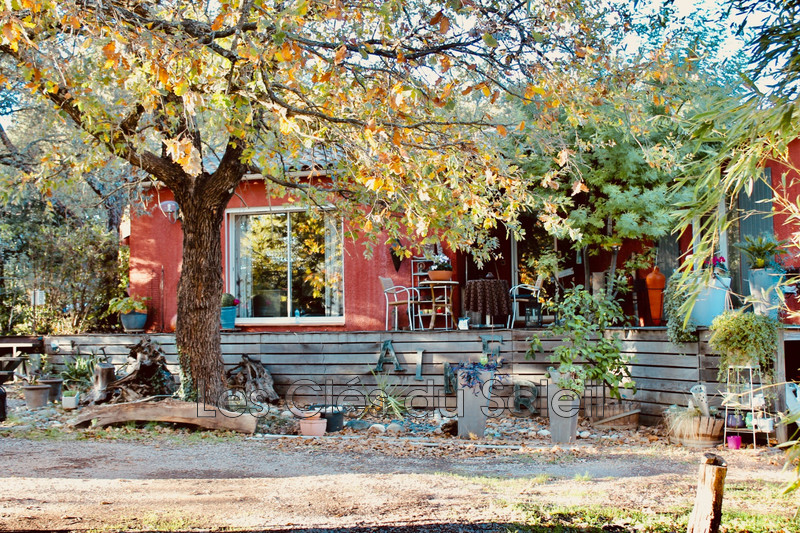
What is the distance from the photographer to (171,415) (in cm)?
741

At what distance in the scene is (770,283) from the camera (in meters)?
7.73

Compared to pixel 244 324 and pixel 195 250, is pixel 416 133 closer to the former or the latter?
pixel 195 250

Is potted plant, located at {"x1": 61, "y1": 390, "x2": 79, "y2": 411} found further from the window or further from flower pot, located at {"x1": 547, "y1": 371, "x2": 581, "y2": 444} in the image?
flower pot, located at {"x1": 547, "y1": 371, "x2": 581, "y2": 444}

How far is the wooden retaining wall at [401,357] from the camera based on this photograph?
7.89m

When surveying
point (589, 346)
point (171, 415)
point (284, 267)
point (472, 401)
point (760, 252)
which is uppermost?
point (284, 267)

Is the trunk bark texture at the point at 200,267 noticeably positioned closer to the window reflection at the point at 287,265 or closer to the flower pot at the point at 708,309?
the window reflection at the point at 287,265

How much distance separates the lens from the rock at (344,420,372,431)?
7.73 m

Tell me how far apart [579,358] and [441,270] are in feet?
8.40

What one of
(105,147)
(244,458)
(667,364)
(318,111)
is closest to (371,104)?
(318,111)

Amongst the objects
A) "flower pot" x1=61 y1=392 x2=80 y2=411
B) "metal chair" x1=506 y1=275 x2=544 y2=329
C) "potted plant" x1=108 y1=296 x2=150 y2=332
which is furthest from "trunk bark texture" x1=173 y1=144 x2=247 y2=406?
"metal chair" x1=506 y1=275 x2=544 y2=329

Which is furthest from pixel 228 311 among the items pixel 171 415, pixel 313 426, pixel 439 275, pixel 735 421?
pixel 735 421

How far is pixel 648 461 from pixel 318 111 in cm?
397

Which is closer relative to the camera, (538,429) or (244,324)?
(538,429)

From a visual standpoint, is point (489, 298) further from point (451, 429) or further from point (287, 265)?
point (287, 265)
